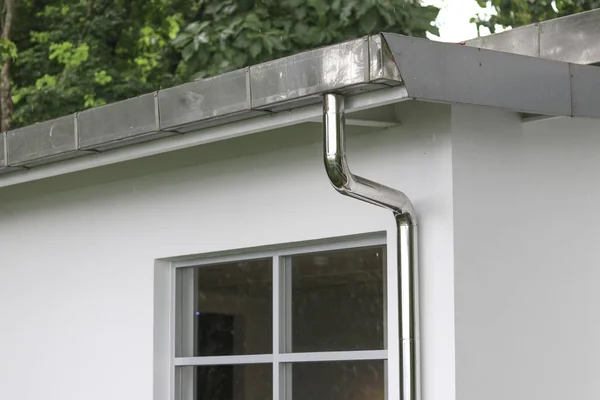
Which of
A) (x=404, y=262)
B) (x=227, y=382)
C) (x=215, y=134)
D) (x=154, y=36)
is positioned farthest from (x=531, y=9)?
(x=404, y=262)

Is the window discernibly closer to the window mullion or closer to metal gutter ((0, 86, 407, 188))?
the window mullion

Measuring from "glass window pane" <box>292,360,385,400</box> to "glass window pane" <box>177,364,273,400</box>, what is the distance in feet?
0.71

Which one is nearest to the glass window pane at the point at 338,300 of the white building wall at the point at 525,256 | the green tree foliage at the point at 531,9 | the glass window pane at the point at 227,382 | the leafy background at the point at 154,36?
the glass window pane at the point at 227,382

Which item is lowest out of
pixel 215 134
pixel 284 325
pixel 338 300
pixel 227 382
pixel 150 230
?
pixel 227 382

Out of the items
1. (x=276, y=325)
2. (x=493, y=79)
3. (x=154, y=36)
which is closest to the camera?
(x=493, y=79)

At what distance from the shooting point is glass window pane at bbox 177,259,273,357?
5980mm

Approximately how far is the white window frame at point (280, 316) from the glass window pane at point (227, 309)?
43 millimetres

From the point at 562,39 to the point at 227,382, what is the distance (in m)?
2.49

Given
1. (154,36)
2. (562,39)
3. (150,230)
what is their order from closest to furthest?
(562,39)
(150,230)
(154,36)

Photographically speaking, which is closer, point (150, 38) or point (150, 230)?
point (150, 230)

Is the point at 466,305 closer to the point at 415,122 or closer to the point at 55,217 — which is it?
the point at 415,122

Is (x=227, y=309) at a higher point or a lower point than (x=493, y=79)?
lower

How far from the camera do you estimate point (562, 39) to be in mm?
5348

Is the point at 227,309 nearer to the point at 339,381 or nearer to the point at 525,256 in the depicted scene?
the point at 339,381
